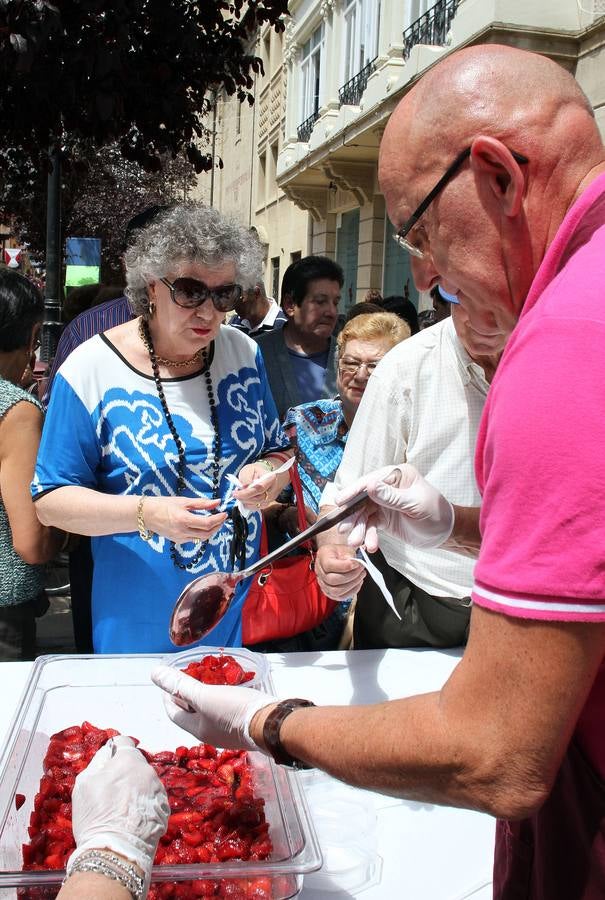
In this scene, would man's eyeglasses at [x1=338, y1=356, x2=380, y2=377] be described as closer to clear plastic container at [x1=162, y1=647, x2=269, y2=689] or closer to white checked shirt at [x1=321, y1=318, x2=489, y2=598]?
white checked shirt at [x1=321, y1=318, x2=489, y2=598]

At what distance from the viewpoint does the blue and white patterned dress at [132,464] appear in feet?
7.13

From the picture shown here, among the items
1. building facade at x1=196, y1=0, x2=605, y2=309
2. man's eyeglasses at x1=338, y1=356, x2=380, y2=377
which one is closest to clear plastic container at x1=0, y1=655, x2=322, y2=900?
man's eyeglasses at x1=338, y1=356, x2=380, y2=377

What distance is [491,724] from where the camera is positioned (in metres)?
0.83

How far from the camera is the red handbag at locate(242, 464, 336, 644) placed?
2.37m

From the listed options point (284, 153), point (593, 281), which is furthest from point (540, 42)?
point (284, 153)

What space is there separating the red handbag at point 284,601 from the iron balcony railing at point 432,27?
29.9ft

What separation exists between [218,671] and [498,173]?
1.19m

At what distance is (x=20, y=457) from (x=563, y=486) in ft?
6.48

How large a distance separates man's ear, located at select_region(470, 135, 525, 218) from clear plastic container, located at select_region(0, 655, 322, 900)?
39.6 inches

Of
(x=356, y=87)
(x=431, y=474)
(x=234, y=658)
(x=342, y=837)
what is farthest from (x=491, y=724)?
(x=356, y=87)

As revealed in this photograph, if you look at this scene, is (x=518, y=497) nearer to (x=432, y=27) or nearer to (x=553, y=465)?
(x=553, y=465)

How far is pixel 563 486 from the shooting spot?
2.49 ft

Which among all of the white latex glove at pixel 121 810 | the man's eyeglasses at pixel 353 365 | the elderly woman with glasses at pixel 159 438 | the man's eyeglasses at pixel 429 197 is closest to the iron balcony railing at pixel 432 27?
the man's eyeglasses at pixel 353 365

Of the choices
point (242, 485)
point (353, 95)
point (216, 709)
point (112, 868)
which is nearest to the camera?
point (112, 868)
